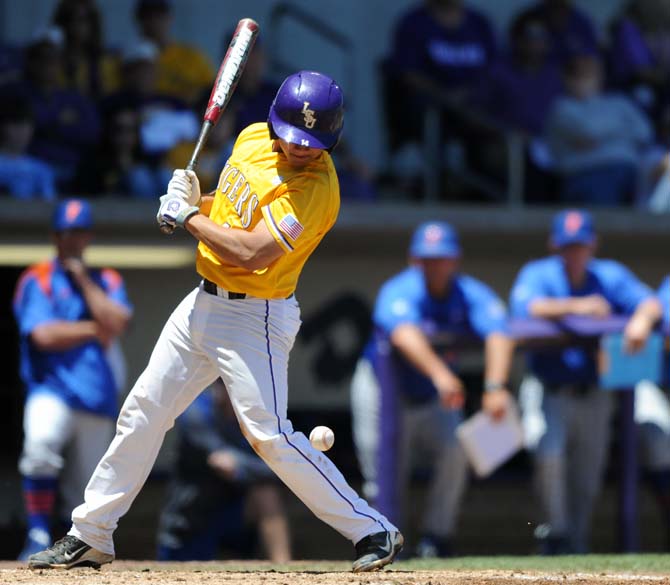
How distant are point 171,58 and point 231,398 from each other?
Answer: 546 cm

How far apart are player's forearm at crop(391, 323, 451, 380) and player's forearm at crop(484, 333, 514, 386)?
0.22 m

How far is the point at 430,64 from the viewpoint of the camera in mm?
10133

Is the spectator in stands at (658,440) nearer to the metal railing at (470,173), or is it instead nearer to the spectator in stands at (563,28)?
the metal railing at (470,173)

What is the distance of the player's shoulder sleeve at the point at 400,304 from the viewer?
712 centimetres

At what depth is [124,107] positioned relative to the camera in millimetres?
9086

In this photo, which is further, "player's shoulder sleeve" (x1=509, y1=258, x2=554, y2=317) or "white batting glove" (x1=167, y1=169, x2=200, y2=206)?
"player's shoulder sleeve" (x1=509, y1=258, x2=554, y2=317)

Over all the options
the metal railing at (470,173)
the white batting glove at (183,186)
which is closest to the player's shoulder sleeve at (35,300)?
the white batting glove at (183,186)

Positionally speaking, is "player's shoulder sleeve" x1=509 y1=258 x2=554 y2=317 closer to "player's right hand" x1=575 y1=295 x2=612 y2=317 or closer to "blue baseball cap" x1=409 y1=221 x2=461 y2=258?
"player's right hand" x1=575 y1=295 x2=612 y2=317

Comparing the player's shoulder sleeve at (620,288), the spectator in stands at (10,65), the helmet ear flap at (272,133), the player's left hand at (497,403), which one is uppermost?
the spectator in stands at (10,65)

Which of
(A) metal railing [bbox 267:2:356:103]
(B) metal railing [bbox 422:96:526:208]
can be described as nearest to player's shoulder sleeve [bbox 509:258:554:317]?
(B) metal railing [bbox 422:96:526:208]

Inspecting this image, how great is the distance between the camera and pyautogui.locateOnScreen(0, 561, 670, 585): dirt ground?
4.48 m

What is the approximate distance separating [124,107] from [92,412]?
→ 112 inches

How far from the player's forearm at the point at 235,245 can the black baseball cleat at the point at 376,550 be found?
1040mm

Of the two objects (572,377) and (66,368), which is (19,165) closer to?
(66,368)
